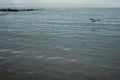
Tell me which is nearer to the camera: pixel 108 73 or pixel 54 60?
pixel 108 73

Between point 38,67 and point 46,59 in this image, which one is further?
point 46,59

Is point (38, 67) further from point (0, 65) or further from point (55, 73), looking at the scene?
point (0, 65)

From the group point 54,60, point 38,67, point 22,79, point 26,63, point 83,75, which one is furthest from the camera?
point 54,60

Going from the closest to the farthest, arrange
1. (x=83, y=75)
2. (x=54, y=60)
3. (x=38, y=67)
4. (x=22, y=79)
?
1. (x=22, y=79)
2. (x=83, y=75)
3. (x=38, y=67)
4. (x=54, y=60)

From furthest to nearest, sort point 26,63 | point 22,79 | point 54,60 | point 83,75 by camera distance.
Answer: point 54,60 < point 26,63 < point 83,75 < point 22,79

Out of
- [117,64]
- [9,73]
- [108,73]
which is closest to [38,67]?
[9,73]

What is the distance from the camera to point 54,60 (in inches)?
430

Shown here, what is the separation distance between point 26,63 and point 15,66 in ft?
2.66

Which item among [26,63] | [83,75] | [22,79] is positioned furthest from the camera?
[26,63]

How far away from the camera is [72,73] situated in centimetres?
867

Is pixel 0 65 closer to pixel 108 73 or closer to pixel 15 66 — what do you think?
pixel 15 66

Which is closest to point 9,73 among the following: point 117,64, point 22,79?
point 22,79

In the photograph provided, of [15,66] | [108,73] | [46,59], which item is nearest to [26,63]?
[15,66]

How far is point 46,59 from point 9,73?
10.6 feet
